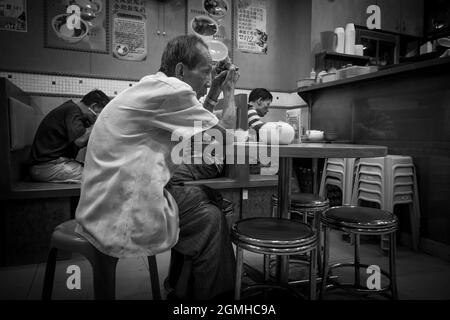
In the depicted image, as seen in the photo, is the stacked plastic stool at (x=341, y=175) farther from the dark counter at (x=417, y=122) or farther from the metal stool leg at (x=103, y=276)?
the metal stool leg at (x=103, y=276)

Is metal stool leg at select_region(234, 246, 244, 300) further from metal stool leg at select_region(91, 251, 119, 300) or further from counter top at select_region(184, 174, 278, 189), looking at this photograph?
counter top at select_region(184, 174, 278, 189)

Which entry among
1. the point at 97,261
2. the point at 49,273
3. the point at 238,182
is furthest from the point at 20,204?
the point at 238,182

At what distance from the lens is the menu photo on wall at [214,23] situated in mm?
4672

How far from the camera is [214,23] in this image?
4.80 metres

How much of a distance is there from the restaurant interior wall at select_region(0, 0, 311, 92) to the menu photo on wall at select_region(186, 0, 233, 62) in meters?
0.13

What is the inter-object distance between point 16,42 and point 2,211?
2291mm

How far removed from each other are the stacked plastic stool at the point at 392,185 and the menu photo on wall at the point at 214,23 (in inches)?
104

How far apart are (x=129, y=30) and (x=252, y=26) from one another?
1.86 metres

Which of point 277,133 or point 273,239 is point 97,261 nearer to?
point 273,239

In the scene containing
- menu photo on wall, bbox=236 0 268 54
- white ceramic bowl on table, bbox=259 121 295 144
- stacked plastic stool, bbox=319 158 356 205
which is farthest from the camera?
menu photo on wall, bbox=236 0 268 54

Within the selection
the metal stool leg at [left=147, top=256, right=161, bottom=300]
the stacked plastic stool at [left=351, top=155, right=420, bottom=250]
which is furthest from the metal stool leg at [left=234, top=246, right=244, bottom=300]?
the stacked plastic stool at [left=351, top=155, right=420, bottom=250]

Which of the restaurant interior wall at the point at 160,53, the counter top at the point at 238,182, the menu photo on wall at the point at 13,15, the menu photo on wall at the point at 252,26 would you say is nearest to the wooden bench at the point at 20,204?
the counter top at the point at 238,182

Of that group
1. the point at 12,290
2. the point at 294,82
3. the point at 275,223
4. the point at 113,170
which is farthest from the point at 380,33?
the point at 12,290

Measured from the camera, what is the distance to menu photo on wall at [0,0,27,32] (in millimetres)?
3754
